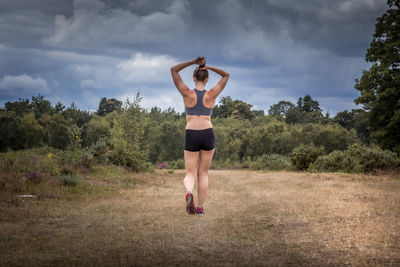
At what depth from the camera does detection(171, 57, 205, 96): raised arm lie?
6.30m

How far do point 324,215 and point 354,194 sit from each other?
390 cm

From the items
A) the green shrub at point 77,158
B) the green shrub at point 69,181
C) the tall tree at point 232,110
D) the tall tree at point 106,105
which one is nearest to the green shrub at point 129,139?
the green shrub at point 77,158

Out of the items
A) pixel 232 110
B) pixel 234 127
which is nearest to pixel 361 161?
pixel 234 127

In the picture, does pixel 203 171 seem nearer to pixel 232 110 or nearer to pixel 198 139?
pixel 198 139

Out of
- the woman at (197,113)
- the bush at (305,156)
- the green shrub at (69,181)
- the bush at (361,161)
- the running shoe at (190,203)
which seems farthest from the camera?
the bush at (305,156)

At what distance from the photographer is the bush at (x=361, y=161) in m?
19.2

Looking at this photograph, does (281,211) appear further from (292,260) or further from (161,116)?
(161,116)

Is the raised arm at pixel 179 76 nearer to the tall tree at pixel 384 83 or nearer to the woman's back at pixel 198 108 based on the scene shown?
the woman's back at pixel 198 108

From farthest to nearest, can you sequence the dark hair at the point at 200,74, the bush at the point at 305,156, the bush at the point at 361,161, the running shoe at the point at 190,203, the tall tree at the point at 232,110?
the tall tree at the point at 232,110 < the bush at the point at 305,156 < the bush at the point at 361,161 < the dark hair at the point at 200,74 < the running shoe at the point at 190,203

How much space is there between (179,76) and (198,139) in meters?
1.27

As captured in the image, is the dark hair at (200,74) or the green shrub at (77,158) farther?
the green shrub at (77,158)

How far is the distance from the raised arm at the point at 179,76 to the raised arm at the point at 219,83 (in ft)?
0.98

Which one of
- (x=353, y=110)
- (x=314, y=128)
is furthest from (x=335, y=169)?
(x=353, y=110)

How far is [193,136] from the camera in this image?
6.46 meters
